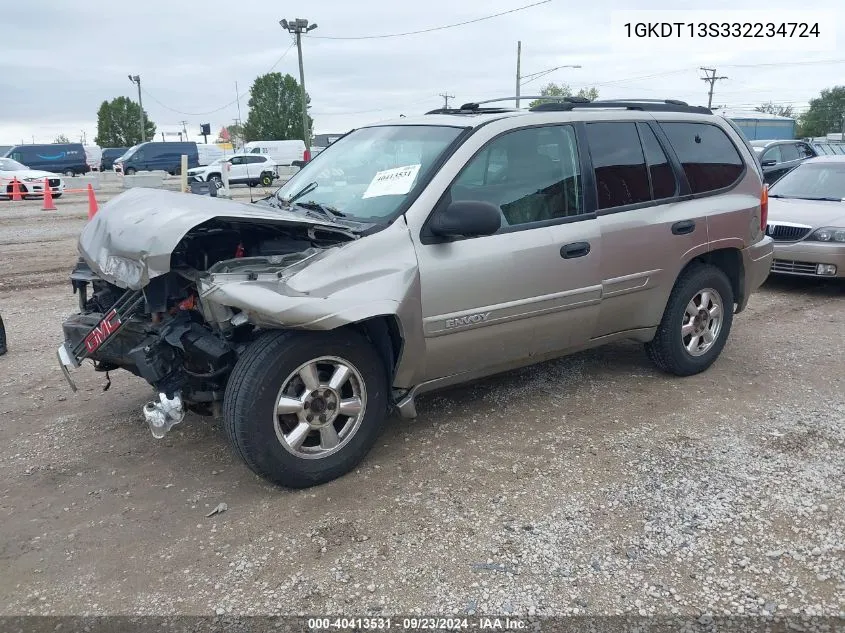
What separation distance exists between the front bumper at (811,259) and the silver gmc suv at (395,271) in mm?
3467

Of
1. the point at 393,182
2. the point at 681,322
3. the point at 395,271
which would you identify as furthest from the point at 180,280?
the point at 681,322

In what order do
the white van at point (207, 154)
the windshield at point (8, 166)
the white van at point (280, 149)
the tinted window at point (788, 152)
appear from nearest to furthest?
the tinted window at point (788, 152)
the windshield at point (8, 166)
the white van at point (280, 149)
the white van at point (207, 154)

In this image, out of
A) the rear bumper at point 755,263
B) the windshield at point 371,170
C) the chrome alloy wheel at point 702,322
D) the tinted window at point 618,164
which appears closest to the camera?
the windshield at point 371,170

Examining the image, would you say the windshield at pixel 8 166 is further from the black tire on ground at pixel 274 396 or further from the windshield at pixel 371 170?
the black tire on ground at pixel 274 396

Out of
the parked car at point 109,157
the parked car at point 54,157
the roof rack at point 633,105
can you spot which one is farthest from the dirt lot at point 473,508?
the parked car at point 109,157

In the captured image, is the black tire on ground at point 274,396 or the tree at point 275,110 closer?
the black tire on ground at point 274,396

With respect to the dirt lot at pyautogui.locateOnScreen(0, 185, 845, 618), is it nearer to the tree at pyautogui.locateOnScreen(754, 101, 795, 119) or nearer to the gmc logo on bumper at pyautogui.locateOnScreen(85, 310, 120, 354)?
the gmc logo on bumper at pyautogui.locateOnScreen(85, 310, 120, 354)

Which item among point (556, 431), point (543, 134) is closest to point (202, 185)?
point (543, 134)

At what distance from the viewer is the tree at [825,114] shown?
80312 millimetres

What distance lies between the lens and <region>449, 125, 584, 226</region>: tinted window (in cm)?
382

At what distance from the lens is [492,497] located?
11.0ft

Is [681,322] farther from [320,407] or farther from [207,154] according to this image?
[207,154]

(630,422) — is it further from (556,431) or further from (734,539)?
(734,539)

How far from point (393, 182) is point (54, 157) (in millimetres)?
42158
